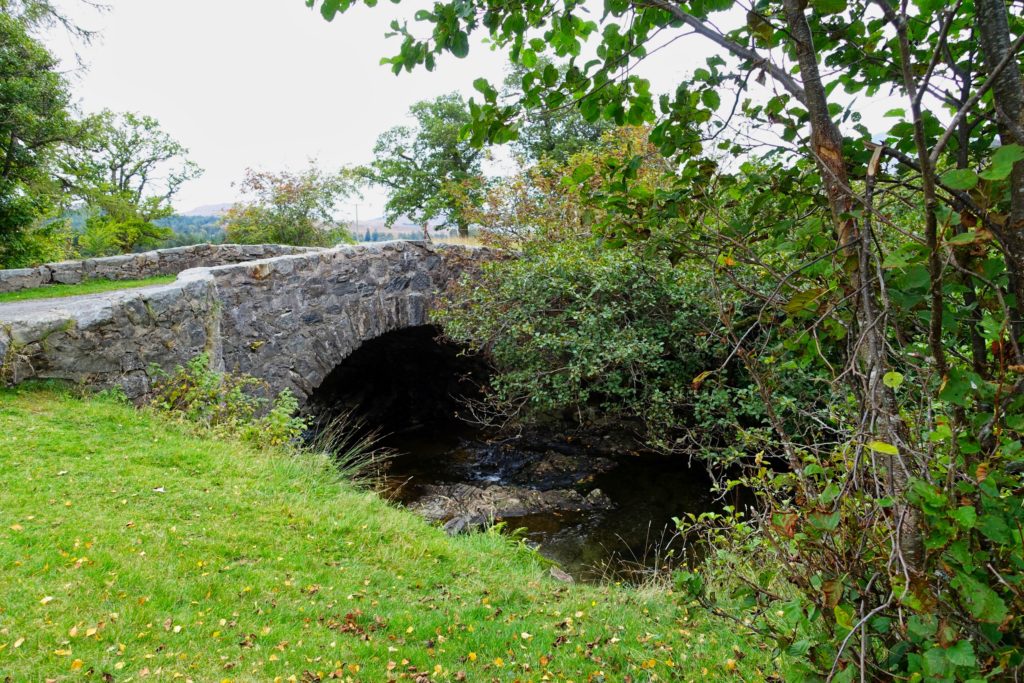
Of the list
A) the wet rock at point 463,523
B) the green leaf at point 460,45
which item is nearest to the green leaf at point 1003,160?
the green leaf at point 460,45

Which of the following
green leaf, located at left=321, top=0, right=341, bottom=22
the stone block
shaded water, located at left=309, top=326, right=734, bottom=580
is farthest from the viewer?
the stone block

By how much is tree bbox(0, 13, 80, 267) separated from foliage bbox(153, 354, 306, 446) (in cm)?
698

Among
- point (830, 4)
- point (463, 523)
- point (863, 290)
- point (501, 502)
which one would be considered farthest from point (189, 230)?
point (863, 290)

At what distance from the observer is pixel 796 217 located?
6.38ft

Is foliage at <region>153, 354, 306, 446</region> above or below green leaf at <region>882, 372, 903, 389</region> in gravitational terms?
below

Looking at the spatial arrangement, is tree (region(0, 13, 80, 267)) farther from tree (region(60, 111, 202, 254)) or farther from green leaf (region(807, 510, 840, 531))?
green leaf (region(807, 510, 840, 531))

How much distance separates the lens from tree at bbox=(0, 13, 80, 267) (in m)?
10.5

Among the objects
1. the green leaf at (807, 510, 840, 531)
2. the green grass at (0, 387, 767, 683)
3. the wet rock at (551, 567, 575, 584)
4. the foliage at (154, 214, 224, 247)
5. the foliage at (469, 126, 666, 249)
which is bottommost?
the wet rock at (551, 567, 575, 584)

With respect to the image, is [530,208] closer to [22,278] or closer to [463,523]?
[463,523]

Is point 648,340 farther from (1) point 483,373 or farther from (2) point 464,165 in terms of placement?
→ (2) point 464,165

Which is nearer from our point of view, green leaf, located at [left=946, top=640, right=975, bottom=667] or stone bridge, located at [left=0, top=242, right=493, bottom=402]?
green leaf, located at [left=946, top=640, right=975, bottom=667]

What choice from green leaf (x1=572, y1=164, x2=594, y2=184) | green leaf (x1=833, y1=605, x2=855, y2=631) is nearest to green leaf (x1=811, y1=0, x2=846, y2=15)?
green leaf (x1=572, y1=164, x2=594, y2=184)

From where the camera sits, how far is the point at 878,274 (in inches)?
47.2

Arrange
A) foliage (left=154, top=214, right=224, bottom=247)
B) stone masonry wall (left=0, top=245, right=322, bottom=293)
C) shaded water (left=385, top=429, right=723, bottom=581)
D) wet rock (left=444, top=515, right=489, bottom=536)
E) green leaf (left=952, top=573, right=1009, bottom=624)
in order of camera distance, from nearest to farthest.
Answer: green leaf (left=952, top=573, right=1009, bottom=624) → wet rock (left=444, top=515, right=489, bottom=536) → shaded water (left=385, top=429, right=723, bottom=581) → stone masonry wall (left=0, top=245, right=322, bottom=293) → foliage (left=154, top=214, right=224, bottom=247)
